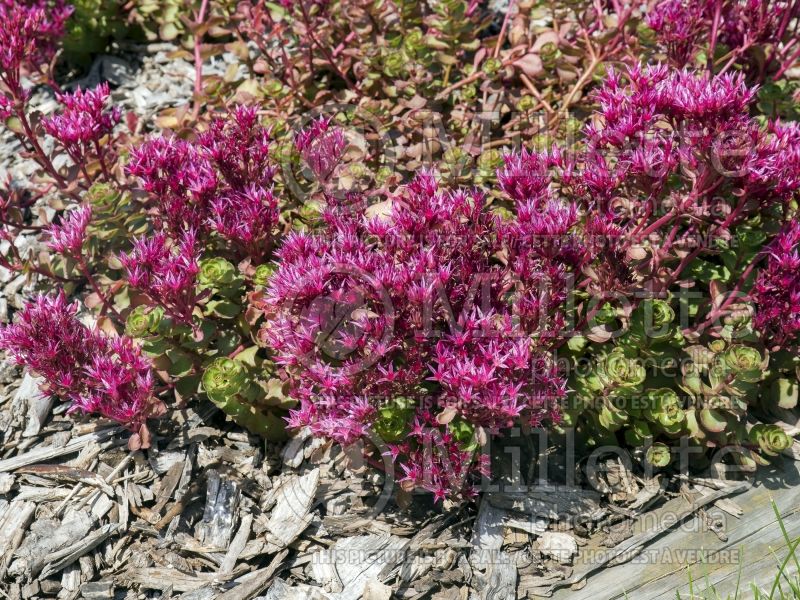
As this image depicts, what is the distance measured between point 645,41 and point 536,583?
2.75 m

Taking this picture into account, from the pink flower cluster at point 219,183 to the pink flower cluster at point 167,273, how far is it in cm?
16

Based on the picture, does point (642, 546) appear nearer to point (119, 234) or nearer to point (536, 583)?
point (536, 583)

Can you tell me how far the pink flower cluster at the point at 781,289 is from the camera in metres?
2.86

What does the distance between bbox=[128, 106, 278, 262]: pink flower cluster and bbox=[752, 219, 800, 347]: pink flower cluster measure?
201cm

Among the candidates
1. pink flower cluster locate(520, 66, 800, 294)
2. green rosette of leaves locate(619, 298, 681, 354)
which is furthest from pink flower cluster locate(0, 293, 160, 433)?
green rosette of leaves locate(619, 298, 681, 354)

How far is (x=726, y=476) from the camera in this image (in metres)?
3.16

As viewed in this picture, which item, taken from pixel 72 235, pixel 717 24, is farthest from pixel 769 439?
pixel 72 235

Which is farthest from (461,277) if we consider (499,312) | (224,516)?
(224,516)

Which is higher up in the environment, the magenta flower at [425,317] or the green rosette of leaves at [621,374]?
the magenta flower at [425,317]

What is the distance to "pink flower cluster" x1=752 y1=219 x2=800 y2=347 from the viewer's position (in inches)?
113

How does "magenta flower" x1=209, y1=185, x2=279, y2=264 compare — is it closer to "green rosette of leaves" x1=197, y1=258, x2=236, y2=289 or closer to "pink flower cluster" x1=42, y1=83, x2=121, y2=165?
"green rosette of leaves" x1=197, y1=258, x2=236, y2=289

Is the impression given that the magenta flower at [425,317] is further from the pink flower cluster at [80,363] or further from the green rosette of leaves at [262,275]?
the pink flower cluster at [80,363]

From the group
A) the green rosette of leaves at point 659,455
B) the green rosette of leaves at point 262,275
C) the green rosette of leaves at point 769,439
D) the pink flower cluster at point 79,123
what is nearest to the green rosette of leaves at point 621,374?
the green rosette of leaves at point 659,455

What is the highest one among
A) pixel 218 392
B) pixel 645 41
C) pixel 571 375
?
pixel 645 41
